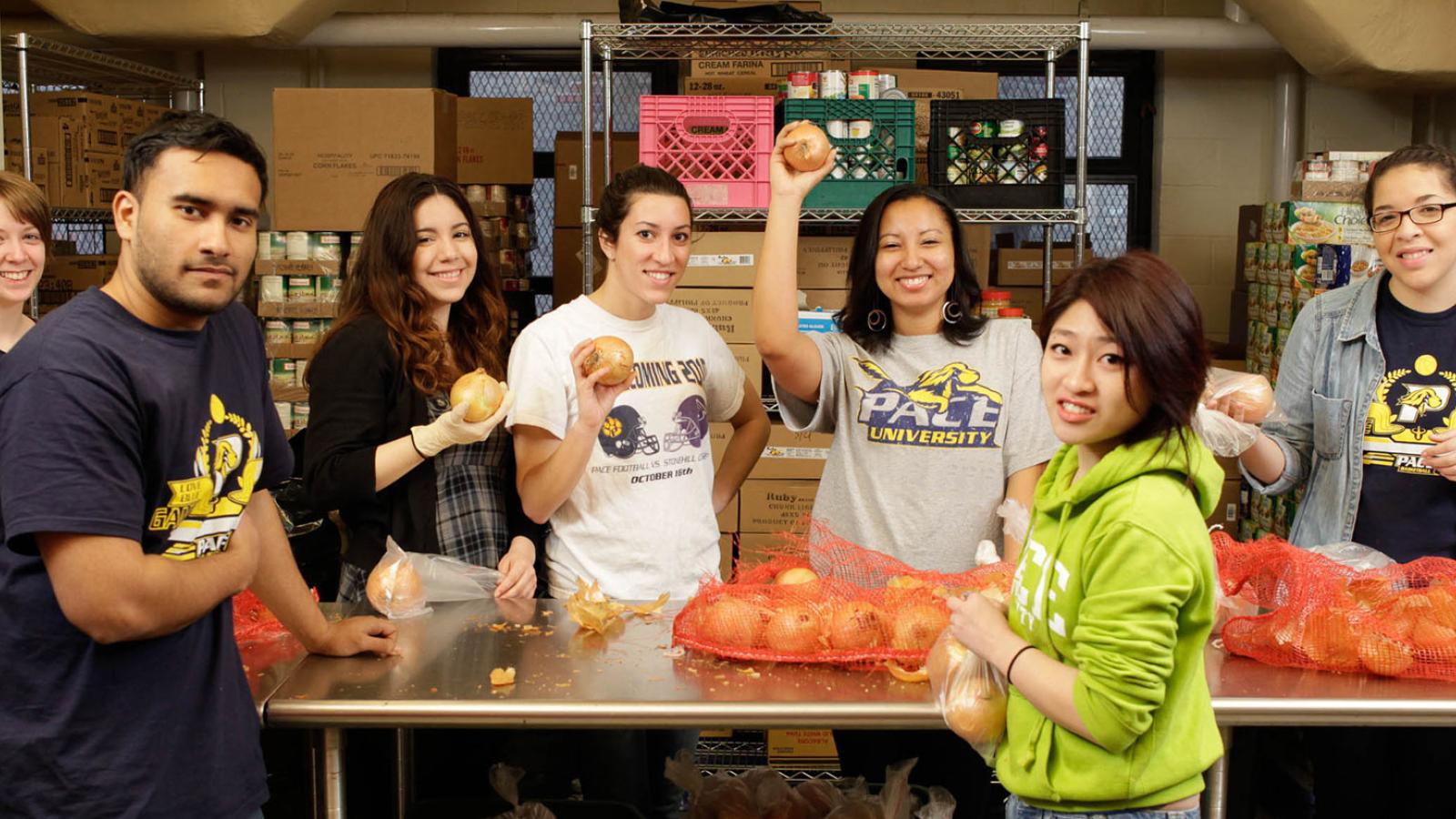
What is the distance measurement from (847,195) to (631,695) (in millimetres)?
2302

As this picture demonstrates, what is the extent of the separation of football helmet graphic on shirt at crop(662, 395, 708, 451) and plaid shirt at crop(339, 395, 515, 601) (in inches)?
13.1

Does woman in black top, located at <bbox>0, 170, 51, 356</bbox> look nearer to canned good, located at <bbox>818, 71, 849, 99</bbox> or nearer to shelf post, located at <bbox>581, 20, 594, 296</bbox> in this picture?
shelf post, located at <bbox>581, 20, 594, 296</bbox>

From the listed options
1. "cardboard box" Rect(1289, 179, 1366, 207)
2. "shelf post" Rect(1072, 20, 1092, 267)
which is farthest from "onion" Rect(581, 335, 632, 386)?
"cardboard box" Rect(1289, 179, 1366, 207)

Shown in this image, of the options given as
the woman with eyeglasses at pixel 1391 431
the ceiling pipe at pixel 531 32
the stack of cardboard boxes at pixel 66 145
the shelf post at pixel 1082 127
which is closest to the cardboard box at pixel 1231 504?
the shelf post at pixel 1082 127

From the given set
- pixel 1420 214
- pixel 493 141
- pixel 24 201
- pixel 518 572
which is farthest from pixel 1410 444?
pixel 493 141

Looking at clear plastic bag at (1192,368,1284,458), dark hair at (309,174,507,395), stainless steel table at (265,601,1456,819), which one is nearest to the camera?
stainless steel table at (265,601,1456,819)

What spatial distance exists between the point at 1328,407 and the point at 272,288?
3.81 meters

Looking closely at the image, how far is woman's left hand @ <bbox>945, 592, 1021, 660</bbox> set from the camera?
154 centimetres

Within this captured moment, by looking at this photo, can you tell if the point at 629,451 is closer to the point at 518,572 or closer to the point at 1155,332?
the point at 518,572

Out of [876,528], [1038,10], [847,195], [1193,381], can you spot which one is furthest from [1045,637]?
[1038,10]

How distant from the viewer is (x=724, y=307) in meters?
4.00

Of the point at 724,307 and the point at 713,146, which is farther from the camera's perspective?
the point at 724,307

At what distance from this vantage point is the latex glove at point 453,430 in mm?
2289

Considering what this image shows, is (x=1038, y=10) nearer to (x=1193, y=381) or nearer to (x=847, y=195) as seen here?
(x=847, y=195)
